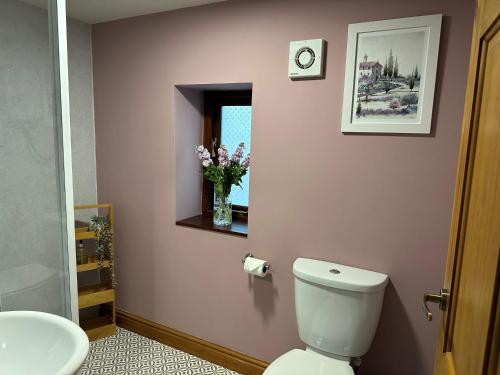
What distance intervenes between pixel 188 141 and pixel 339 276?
130 centimetres

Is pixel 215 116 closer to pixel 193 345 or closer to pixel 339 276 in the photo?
pixel 339 276

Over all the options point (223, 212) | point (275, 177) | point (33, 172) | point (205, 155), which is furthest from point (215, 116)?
point (33, 172)

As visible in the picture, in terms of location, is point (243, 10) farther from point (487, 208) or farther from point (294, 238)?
point (487, 208)

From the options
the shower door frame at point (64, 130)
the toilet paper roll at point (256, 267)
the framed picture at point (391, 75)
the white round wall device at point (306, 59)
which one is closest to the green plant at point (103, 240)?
the shower door frame at point (64, 130)

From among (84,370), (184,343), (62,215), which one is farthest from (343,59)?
(84,370)

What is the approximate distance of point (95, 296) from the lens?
230 centimetres

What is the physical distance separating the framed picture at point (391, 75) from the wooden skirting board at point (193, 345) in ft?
4.82

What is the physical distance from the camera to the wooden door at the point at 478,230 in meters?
0.63

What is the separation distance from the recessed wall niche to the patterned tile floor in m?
0.89

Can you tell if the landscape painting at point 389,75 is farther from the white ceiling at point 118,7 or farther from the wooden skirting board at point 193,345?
the wooden skirting board at point 193,345

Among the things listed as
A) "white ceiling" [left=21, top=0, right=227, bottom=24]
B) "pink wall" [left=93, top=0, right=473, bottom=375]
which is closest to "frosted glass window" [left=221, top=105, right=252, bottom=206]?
"pink wall" [left=93, top=0, right=473, bottom=375]

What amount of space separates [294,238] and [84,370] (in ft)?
4.94

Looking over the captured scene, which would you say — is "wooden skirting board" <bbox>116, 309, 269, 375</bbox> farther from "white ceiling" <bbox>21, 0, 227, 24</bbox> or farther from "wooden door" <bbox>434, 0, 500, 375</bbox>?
"white ceiling" <bbox>21, 0, 227, 24</bbox>

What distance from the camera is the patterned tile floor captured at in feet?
6.75
